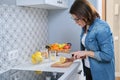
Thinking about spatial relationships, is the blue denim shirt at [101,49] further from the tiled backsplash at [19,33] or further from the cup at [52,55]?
the tiled backsplash at [19,33]

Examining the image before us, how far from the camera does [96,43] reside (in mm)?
1568

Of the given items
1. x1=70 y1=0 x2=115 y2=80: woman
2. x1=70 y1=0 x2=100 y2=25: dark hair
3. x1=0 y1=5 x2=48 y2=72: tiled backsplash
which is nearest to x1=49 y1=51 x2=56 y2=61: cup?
x1=0 y1=5 x2=48 y2=72: tiled backsplash

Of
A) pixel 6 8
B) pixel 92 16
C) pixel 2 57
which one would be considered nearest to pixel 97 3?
pixel 92 16

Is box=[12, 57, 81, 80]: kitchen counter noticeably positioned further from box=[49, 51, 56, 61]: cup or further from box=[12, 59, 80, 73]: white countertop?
box=[49, 51, 56, 61]: cup

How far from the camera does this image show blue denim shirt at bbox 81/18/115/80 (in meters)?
1.51

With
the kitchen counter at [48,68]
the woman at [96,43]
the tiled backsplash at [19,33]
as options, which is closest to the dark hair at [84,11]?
the woman at [96,43]

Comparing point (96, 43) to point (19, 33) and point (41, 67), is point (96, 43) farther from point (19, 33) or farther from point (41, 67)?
point (19, 33)

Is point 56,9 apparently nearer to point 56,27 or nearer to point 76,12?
point 56,27

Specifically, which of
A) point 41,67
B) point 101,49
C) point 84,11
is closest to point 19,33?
point 41,67

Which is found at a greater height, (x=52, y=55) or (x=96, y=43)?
(x=96, y=43)

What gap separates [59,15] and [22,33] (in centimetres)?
69

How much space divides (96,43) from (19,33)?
727 mm

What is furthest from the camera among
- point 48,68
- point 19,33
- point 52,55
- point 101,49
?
point 52,55

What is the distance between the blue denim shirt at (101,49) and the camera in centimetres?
151
